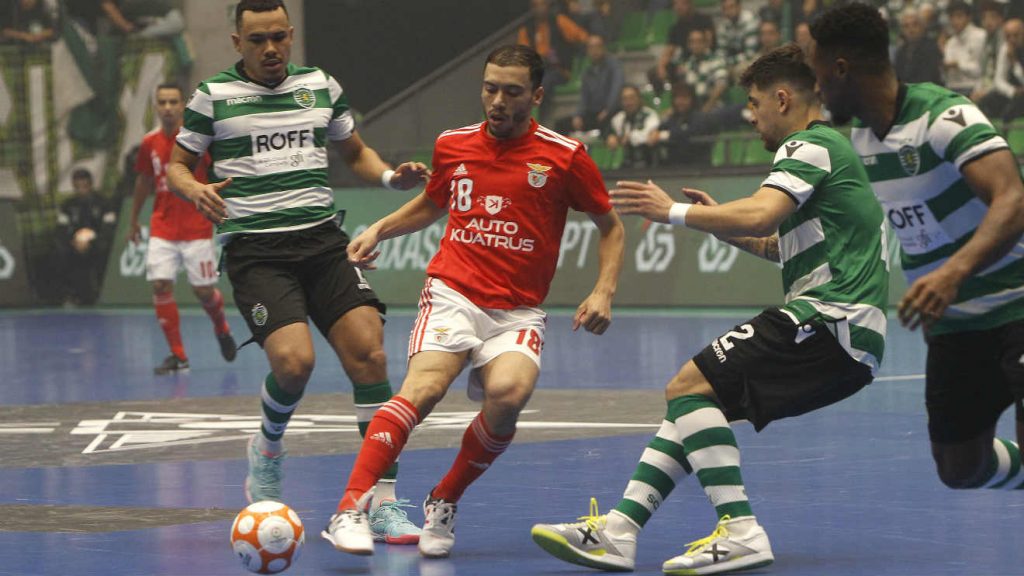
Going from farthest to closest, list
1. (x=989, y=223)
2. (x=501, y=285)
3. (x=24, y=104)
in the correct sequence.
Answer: (x=24, y=104) < (x=501, y=285) < (x=989, y=223)

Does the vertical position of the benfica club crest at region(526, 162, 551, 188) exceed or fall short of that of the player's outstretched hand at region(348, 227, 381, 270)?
it exceeds it

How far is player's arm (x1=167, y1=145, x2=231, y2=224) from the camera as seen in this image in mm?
7172

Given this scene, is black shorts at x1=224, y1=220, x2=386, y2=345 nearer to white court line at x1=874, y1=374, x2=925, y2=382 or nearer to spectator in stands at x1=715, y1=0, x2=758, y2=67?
white court line at x1=874, y1=374, x2=925, y2=382

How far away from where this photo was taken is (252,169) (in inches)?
298

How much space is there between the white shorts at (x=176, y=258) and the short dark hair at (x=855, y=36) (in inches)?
408

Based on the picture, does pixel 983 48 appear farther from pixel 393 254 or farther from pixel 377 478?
pixel 377 478

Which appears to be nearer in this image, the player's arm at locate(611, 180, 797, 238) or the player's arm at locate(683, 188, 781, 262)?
the player's arm at locate(611, 180, 797, 238)

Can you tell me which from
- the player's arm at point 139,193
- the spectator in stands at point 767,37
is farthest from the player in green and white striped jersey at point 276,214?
the spectator in stands at point 767,37

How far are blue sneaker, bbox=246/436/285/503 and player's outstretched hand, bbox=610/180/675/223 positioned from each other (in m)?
2.59

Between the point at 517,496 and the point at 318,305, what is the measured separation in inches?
51.3

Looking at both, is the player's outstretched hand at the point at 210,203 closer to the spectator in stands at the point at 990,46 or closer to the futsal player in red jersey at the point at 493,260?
the futsal player in red jersey at the point at 493,260

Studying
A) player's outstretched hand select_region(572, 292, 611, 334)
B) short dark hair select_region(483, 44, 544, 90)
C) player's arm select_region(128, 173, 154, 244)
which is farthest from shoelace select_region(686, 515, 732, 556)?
player's arm select_region(128, 173, 154, 244)

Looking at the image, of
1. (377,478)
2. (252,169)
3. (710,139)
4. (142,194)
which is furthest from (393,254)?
(377,478)

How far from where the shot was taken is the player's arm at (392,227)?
22.3 feet
